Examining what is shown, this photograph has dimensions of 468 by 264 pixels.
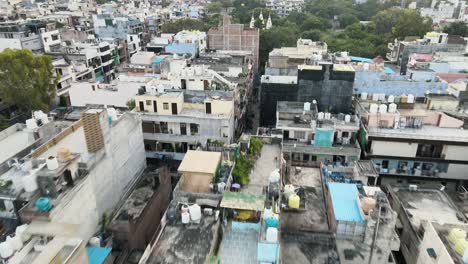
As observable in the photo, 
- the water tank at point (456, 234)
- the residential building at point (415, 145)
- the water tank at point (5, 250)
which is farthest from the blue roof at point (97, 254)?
the residential building at point (415, 145)

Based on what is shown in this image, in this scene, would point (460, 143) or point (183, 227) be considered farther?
point (460, 143)

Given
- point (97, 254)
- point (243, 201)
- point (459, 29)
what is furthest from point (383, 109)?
point (459, 29)

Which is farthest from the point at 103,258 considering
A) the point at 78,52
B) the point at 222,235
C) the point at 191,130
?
the point at 78,52

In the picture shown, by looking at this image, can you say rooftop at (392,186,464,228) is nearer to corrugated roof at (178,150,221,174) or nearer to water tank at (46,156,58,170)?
corrugated roof at (178,150,221,174)

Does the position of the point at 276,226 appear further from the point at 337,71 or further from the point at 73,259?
the point at 337,71

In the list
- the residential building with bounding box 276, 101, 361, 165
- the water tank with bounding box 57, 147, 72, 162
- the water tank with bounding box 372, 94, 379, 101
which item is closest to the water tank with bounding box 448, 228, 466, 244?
the residential building with bounding box 276, 101, 361, 165

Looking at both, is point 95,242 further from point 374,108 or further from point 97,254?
point 374,108
